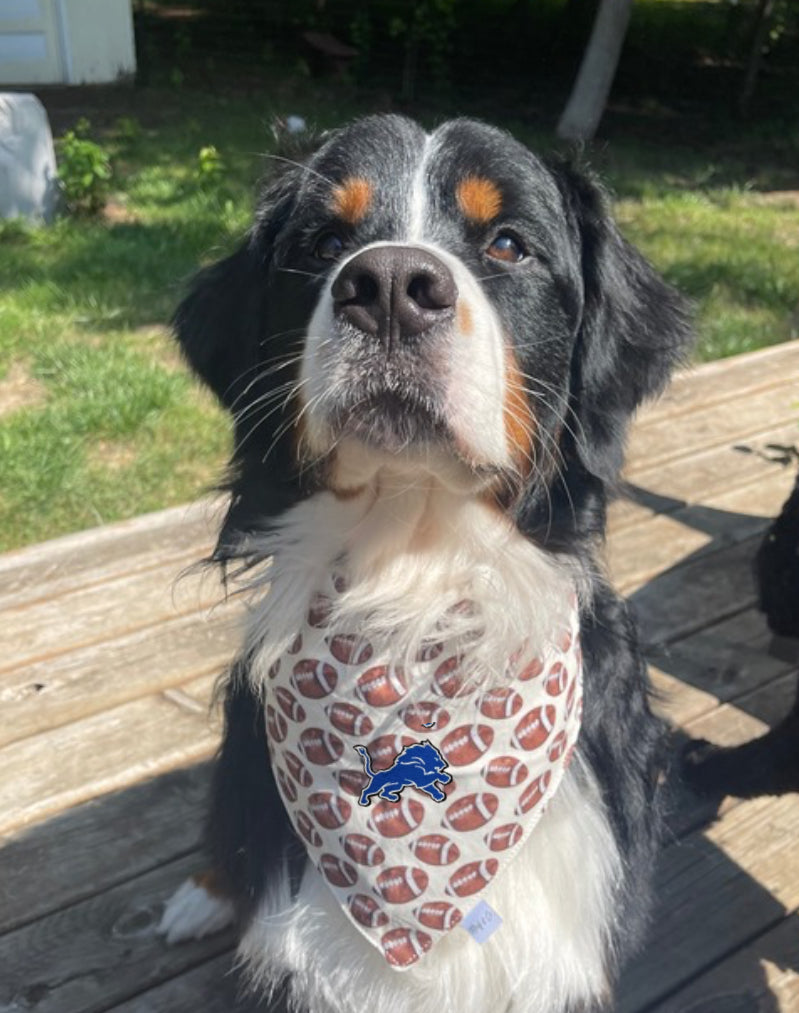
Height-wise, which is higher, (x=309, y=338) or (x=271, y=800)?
(x=309, y=338)

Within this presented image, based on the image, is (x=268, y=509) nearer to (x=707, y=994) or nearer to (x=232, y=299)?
(x=232, y=299)

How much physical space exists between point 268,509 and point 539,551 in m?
0.44

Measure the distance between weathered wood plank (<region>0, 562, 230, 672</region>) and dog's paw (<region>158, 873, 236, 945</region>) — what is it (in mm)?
884

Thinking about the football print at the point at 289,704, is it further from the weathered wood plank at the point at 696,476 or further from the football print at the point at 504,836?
the weathered wood plank at the point at 696,476

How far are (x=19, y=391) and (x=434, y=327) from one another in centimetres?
345

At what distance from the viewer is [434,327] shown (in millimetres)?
1648

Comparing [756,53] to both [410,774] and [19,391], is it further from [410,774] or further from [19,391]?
[410,774]

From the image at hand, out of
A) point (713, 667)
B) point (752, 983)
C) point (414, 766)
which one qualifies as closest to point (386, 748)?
point (414, 766)

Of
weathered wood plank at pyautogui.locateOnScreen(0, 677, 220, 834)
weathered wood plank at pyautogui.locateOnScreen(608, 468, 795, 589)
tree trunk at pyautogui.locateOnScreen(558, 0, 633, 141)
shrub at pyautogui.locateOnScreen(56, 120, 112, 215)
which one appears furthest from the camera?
tree trunk at pyautogui.locateOnScreen(558, 0, 633, 141)

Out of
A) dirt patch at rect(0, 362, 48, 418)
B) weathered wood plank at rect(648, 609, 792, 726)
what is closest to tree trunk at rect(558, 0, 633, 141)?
dirt patch at rect(0, 362, 48, 418)

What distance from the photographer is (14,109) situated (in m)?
6.51

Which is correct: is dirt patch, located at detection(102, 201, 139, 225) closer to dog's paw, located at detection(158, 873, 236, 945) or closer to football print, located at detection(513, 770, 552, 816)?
dog's paw, located at detection(158, 873, 236, 945)

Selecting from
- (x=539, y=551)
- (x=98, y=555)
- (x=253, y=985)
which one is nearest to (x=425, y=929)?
(x=253, y=985)

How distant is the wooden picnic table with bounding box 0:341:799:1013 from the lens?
2197 mm
